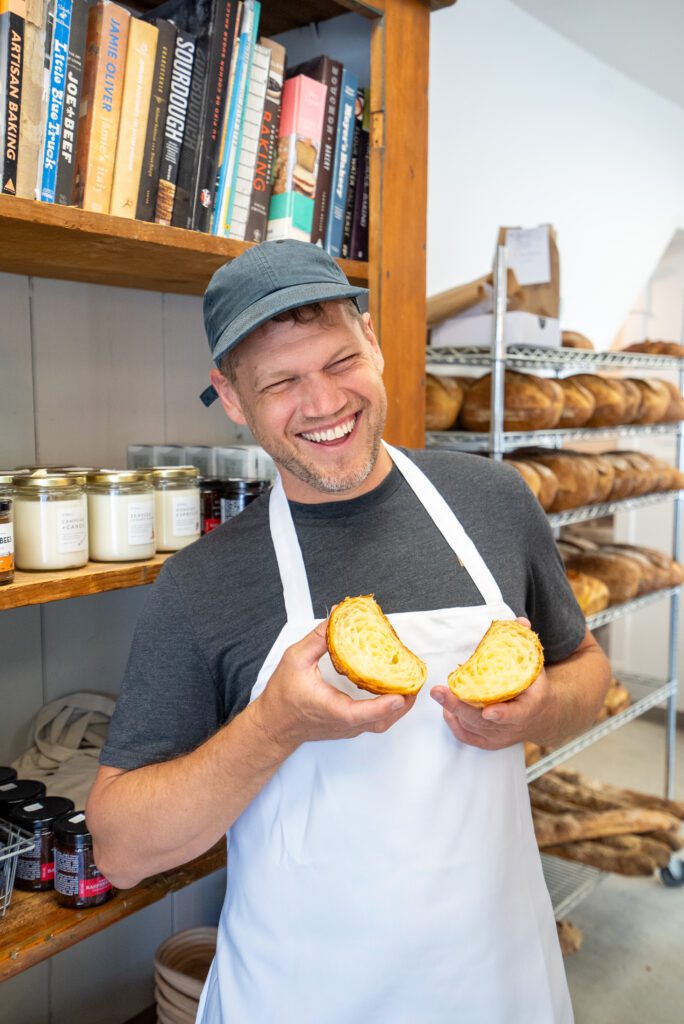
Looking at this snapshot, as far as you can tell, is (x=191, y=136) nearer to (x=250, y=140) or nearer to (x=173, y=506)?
(x=250, y=140)

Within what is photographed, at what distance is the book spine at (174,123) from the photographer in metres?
1.42

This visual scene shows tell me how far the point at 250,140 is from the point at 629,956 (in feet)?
8.36

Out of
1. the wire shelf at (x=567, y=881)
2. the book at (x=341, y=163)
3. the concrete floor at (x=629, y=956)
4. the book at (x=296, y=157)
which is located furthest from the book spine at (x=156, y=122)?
the concrete floor at (x=629, y=956)

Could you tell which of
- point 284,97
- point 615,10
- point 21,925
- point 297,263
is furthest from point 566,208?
point 21,925

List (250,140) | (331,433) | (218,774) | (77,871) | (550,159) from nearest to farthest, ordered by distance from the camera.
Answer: (218,774)
(331,433)
(77,871)
(250,140)
(550,159)

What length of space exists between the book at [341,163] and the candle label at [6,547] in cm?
82

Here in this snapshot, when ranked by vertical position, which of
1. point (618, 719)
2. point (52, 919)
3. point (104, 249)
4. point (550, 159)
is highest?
point (550, 159)

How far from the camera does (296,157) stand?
1612 millimetres

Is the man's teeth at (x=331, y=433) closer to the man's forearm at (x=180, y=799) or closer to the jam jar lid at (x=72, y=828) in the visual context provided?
the man's forearm at (x=180, y=799)

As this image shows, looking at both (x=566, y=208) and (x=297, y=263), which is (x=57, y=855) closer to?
(x=297, y=263)

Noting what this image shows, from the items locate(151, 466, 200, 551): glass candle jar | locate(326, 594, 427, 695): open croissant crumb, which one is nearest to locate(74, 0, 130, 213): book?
locate(151, 466, 200, 551): glass candle jar

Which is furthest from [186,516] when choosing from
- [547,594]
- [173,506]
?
[547,594]

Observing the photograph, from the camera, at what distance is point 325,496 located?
52.3 inches

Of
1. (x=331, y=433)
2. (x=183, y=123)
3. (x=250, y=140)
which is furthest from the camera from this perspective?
(x=250, y=140)
